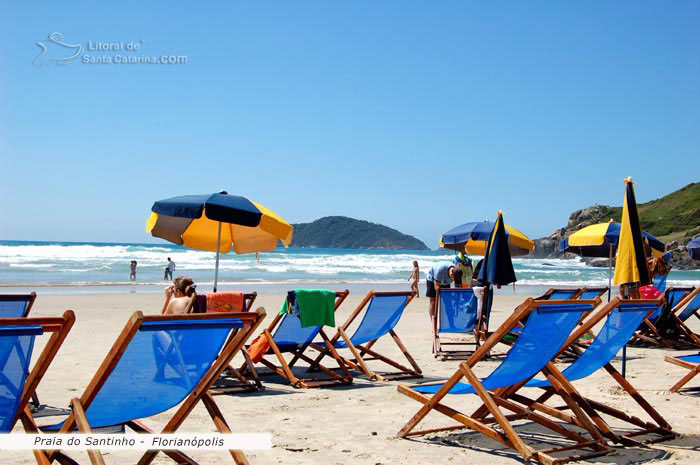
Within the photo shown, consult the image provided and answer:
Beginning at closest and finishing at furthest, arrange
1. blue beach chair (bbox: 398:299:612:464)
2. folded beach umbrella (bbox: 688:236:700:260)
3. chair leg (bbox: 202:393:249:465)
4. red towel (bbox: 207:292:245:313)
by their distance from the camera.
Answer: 1. chair leg (bbox: 202:393:249:465)
2. blue beach chair (bbox: 398:299:612:464)
3. red towel (bbox: 207:292:245:313)
4. folded beach umbrella (bbox: 688:236:700:260)

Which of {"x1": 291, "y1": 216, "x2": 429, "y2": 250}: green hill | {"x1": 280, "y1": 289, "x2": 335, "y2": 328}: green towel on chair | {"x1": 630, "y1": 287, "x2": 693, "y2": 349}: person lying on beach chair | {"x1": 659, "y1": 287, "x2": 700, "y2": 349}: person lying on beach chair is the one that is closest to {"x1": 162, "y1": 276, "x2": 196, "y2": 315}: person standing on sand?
{"x1": 280, "y1": 289, "x2": 335, "y2": 328}: green towel on chair

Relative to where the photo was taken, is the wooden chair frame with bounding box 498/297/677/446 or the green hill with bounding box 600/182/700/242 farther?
the green hill with bounding box 600/182/700/242

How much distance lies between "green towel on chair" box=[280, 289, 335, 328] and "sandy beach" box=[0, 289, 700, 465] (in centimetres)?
63

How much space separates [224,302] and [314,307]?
85cm

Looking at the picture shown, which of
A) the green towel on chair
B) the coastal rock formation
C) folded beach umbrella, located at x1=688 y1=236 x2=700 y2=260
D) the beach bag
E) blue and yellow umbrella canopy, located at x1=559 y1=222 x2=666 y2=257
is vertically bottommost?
the beach bag

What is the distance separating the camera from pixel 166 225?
26.4 ft

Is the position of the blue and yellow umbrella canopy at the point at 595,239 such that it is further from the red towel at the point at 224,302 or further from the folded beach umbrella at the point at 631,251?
the red towel at the point at 224,302

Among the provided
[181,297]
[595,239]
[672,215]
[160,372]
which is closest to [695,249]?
[595,239]

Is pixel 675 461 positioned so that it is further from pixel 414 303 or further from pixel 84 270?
pixel 84 270

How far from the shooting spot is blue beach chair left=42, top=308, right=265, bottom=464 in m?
3.03

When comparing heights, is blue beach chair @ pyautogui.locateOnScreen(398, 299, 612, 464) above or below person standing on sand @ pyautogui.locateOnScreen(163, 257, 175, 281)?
below

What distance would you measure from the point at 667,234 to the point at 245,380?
255ft
